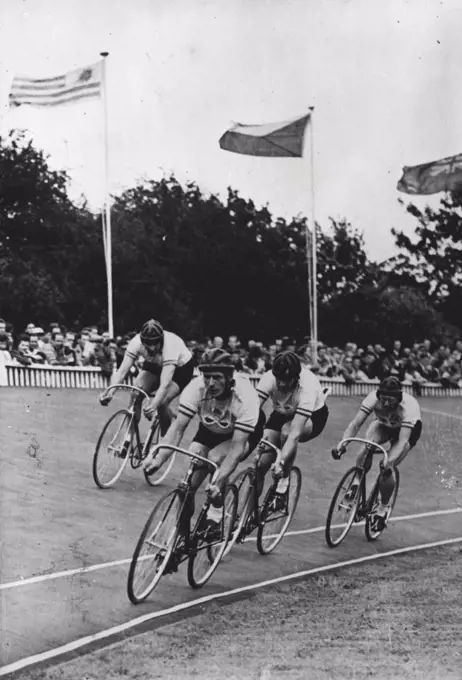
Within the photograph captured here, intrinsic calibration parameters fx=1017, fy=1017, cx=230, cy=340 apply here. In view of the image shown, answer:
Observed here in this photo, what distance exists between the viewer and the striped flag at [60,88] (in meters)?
12.9

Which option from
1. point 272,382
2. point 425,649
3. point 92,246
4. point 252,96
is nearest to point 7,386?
point 92,246

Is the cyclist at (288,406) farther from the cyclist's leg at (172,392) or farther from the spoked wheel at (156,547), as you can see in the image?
the spoked wheel at (156,547)

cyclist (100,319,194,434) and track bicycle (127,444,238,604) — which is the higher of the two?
cyclist (100,319,194,434)

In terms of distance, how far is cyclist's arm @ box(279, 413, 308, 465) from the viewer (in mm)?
9089

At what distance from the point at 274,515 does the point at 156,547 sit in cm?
261

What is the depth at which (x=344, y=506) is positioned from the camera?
1011cm

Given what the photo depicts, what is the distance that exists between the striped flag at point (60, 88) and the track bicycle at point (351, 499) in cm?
592

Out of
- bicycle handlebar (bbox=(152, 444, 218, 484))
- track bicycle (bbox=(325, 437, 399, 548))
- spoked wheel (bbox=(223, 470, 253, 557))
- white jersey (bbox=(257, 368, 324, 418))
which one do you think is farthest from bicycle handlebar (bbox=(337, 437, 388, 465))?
bicycle handlebar (bbox=(152, 444, 218, 484))

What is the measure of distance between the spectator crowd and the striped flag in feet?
11.7

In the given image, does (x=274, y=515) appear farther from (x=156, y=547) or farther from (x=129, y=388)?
(x=156, y=547)

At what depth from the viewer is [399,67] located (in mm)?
13336

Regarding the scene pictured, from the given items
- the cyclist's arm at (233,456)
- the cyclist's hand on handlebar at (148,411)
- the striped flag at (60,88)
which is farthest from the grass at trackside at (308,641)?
the striped flag at (60,88)

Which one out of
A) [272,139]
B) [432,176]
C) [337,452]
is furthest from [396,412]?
[272,139]

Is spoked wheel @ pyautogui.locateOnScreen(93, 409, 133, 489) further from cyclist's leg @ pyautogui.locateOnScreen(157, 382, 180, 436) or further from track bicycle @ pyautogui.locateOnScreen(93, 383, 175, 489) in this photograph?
cyclist's leg @ pyautogui.locateOnScreen(157, 382, 180, 436)
